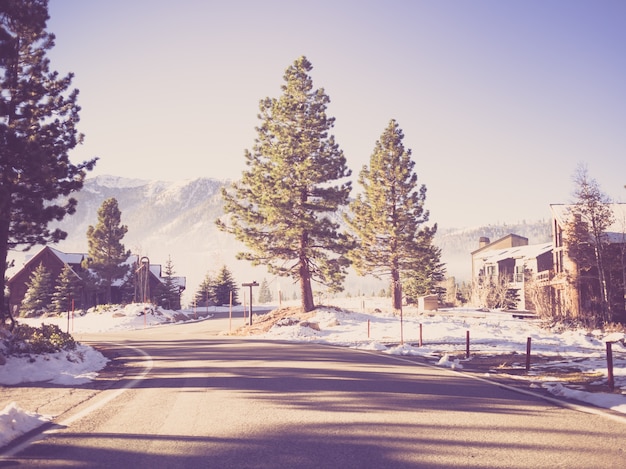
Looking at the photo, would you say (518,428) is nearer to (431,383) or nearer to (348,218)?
(431,383)

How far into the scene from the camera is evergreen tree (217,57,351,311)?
30.0 m

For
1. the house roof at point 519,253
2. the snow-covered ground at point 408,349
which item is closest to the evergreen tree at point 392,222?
the snow-covered ground at point 408,349

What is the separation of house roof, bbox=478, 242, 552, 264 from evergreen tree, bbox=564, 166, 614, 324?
78.1 ft

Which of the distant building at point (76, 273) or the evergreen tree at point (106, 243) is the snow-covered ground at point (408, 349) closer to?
the evergreen tree at point (106, 243)

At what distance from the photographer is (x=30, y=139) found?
16.2 meters

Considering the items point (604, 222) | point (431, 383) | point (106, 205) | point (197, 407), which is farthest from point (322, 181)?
point (106, 205)

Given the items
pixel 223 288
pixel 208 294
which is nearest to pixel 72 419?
pixel 223 288

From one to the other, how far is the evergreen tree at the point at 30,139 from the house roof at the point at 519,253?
5037 centimetres

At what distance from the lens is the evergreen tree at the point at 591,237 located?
29714mm

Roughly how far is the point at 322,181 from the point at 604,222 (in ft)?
58.5

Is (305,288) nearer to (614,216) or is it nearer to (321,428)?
(614,216)

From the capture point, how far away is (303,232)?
3062cm

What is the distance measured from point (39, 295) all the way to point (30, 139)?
143ft

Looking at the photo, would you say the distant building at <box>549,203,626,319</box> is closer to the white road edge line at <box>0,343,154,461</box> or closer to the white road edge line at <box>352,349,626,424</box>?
the white road edge line at <box>352,349,626,424</box>
